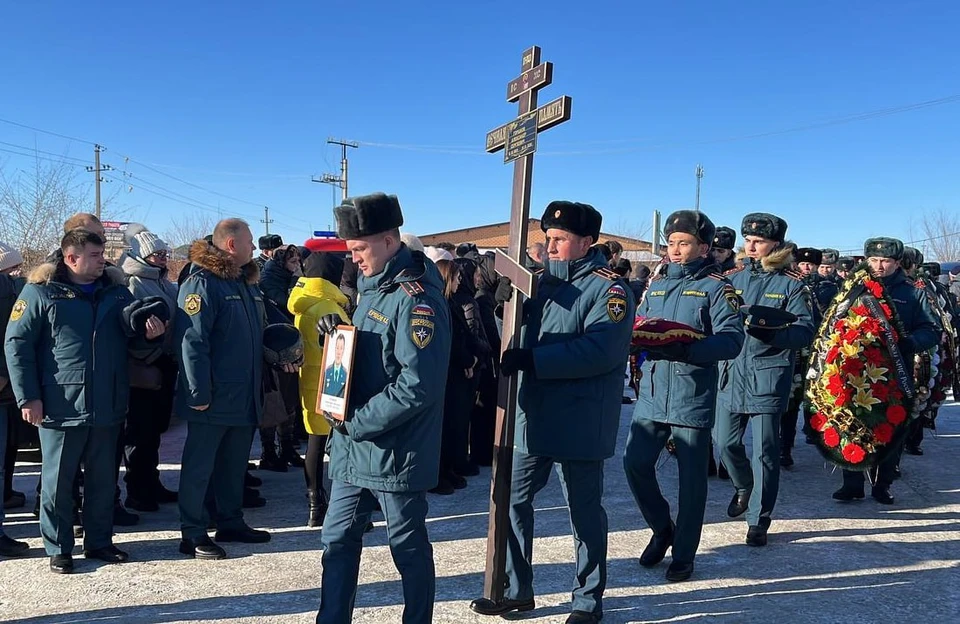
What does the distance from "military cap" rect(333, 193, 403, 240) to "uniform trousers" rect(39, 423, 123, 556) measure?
2.40 metres

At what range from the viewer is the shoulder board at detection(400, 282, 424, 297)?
9.80 ft

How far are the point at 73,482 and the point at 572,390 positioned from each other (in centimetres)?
311

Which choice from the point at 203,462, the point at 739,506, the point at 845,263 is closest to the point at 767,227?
the point at 739,506

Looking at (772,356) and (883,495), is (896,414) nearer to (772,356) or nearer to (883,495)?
(883,495)

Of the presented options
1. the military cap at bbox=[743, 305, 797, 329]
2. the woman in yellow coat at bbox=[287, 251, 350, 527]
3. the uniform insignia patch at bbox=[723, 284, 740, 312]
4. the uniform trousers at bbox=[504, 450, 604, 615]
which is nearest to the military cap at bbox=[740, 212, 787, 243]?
the military cap at bbox=[743, 305, 797, 329]

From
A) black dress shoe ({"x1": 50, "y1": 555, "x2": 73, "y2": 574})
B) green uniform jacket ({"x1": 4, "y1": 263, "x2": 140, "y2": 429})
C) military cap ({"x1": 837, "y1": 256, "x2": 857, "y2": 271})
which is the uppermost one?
military cap ({"x1": 837, "y1": 256, "x2": 857, "y2": 271})

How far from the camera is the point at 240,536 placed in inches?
190

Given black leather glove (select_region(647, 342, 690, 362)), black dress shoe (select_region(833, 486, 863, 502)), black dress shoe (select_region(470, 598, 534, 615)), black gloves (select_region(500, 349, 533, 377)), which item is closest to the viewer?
black gloves (select_region(500, 349, 533, 377))

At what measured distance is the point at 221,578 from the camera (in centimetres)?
421

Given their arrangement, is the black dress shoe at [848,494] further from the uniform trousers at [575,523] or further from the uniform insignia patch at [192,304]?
the uniform insignia patch at [192,304]

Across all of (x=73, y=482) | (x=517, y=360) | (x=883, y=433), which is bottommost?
(x=73, y=482)

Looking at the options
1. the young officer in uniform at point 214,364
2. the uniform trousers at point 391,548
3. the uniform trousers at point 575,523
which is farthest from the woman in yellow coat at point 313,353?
the uniform trousers at point 391,548

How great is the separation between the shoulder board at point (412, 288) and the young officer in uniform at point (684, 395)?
1633mm

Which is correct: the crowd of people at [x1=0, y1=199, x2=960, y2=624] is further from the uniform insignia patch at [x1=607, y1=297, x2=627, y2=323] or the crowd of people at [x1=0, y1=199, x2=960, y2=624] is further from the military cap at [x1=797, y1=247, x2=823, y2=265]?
→ the military cap at [x1=797, y1=247, x2=823, y2=265]
